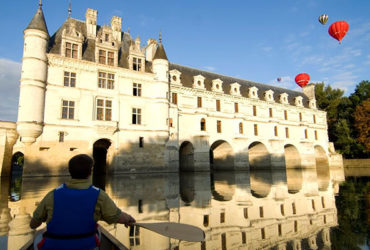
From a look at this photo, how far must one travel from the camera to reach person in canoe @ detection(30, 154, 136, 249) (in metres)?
2.39

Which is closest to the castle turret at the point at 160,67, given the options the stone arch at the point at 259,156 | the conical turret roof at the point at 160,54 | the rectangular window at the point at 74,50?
the conical turret roof at the point at 160,54

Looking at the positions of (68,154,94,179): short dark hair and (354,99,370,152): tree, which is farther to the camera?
(354,99,370,152): tree

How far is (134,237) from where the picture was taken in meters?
5.21

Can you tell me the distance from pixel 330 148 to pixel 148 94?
32212 mm

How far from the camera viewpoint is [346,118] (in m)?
45.2

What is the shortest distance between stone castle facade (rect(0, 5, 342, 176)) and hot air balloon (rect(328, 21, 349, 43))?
36.8 feet

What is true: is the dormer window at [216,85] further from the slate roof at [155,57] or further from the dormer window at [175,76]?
the dormer window at [175,76]

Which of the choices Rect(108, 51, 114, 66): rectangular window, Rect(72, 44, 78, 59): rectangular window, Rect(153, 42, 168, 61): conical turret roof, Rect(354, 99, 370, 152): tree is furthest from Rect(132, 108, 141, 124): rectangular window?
Rect(354, 99, 370, 152): tree

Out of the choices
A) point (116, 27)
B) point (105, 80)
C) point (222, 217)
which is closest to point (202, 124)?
point (105, 80)

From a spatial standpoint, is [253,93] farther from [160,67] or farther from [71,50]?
[71,50]

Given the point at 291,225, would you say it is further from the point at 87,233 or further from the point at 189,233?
the point at 87,233

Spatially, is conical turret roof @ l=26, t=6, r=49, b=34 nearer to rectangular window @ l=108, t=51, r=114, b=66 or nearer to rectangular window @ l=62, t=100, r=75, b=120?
rectangular window @ l=108, t=51, r=114, b=66

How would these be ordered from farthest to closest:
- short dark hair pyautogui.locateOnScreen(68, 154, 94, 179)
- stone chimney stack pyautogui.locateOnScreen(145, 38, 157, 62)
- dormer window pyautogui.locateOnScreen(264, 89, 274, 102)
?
dormer window pyautogui.locateOnScreen(264, 89, 274, 102), stone chimney stack pyautogui.locateOnScreen(145, 38, 157, 62), short dark hair pyautogui.locateOnScreen(68, 154, 94, 179)

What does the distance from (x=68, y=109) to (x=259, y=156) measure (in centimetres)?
2450
